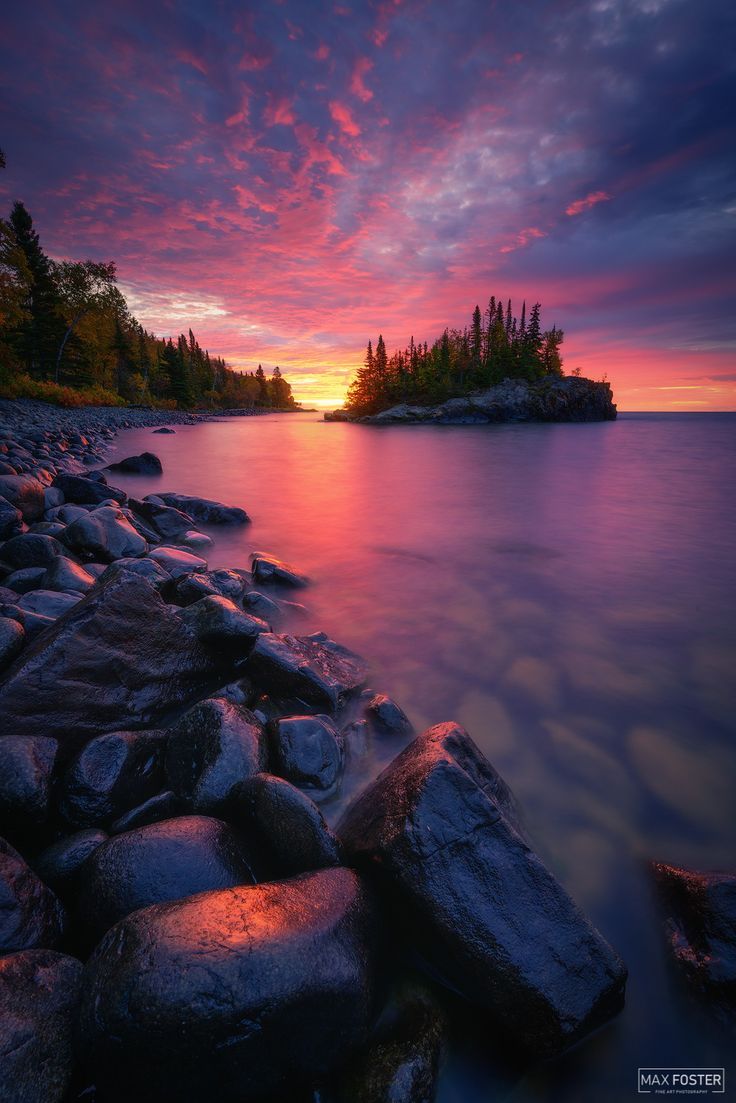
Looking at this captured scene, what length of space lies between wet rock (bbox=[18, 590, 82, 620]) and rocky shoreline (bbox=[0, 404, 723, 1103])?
335 mm

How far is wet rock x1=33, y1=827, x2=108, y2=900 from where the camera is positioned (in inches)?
86.7

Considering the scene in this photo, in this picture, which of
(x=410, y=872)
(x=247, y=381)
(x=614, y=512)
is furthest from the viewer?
(x=247, y=381)

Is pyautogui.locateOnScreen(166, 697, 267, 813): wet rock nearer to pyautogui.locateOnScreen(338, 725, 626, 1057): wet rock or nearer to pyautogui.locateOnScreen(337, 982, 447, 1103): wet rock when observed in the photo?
pyautogui.locateOnScreen(338, 725, 626, 1057): wet rock

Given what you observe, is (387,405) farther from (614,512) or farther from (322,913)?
(322,913)

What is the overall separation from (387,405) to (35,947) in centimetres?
8772

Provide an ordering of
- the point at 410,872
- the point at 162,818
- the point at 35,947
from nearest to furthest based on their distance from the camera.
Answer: the point at 35,947 < the point at 410,872 < the point at 162,818

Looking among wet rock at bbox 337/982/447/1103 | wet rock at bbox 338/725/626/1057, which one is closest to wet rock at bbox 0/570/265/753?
wet rock at bbox 338/725/626/1057

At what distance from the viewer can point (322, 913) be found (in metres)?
1.88

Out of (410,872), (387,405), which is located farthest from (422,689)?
(387,405)

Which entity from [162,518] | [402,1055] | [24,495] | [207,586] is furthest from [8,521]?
[402,1055]

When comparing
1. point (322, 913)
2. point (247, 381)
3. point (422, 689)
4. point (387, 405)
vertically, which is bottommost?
point (422, 689)

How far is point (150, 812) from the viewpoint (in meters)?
2.55

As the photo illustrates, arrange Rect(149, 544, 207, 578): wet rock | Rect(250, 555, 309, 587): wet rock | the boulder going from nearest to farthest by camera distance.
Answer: the boulder < Rect(149, 544, 207, 578): wet rock < Rect(250, 555, 309, 587): wet rock

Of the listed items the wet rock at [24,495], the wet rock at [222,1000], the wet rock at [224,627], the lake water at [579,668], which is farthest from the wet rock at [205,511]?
the wet rock at [222,1000]
